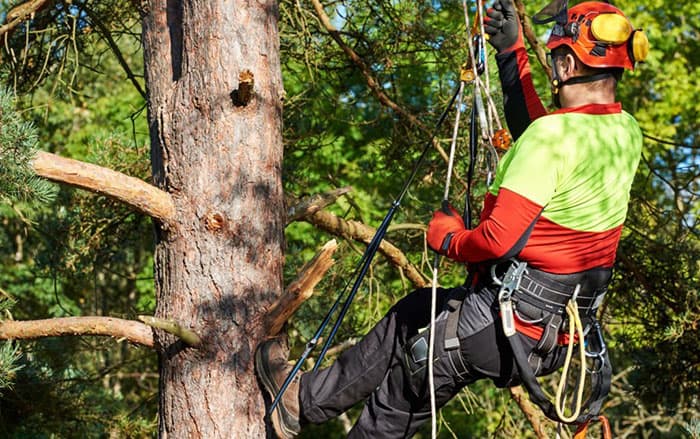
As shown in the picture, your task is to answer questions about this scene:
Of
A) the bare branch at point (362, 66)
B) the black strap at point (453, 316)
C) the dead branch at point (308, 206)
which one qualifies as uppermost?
the bare branch at point (362, 66)

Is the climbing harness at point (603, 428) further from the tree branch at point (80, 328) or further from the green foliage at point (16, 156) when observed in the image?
the green foliage at point (16, 156)

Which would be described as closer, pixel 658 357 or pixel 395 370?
pixel 395 370

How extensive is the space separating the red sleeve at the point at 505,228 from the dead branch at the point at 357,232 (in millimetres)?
1398

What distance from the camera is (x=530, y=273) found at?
3002mm

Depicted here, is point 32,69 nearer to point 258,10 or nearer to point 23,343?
point 23,343

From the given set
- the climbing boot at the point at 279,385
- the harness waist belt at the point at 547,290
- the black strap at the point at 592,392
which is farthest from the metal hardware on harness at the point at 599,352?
the climbing boot at the point at 279,385

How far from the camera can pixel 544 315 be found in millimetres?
3027

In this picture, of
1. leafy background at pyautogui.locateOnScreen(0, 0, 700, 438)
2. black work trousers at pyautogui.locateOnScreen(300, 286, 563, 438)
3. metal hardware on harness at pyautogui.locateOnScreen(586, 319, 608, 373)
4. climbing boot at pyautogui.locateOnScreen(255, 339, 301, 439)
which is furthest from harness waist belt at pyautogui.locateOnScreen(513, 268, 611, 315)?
leafy background at pyautogui.locateOnScreen(0, 0, 700, 438)

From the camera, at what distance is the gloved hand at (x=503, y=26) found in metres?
3.40

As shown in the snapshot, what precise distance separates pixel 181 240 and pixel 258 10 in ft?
3.24

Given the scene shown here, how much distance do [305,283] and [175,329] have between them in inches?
19.0

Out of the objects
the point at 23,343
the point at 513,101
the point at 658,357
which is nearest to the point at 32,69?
the point at 23,343

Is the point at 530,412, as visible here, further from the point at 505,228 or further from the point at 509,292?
the point at 505,228

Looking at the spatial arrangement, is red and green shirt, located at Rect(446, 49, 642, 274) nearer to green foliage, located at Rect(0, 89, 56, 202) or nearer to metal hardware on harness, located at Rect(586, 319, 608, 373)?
metal hardware on harness, located at Rect(586, 319, 608, 373)
